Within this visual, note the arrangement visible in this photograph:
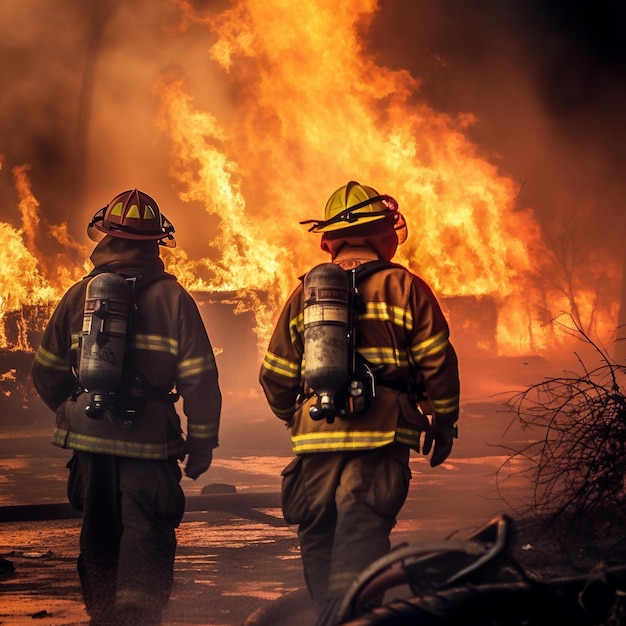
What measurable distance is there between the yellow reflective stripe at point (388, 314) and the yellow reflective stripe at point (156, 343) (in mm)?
954

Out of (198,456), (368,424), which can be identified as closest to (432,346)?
(368,424)

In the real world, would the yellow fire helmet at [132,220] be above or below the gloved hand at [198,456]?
above

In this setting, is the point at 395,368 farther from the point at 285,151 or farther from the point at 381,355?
the point at 285,151

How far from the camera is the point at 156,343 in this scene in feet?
14.4

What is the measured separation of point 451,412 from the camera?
3.91 meters

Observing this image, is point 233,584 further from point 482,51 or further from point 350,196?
point 482,51

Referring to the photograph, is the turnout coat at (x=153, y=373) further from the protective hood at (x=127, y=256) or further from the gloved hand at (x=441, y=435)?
the gloved hand at (x=441, y=435)

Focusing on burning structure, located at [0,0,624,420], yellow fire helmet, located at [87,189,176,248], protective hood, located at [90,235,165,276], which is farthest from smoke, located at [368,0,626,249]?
protective hood, located at [90,235,165,276]

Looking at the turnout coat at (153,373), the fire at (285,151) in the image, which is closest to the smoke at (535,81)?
the fire at (285,151)

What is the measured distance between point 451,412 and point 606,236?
77.0 ft

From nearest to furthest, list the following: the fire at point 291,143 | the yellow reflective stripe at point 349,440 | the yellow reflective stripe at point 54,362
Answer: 1. the yellow reflective stripe at point 349,440
2. the yellow reflective stripe at point 54,362
3. the fire at point 291,143

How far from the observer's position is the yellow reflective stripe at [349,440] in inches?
149

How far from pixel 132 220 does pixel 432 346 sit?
1.61 metres

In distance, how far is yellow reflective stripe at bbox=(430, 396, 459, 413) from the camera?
3883 millimetres
